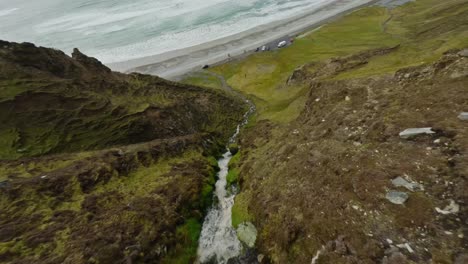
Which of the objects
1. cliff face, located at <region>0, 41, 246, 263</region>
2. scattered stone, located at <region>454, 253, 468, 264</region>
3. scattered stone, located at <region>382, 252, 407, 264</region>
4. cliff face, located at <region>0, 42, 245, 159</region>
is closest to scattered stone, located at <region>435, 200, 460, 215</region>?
scattered stone, located at <region>454, 253, 468, 264</region>

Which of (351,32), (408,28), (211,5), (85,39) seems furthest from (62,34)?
(408,28)

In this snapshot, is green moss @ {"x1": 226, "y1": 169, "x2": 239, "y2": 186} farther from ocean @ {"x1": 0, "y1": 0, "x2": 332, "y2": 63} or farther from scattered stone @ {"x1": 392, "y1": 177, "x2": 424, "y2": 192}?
ocean @ {"x1": 0, "y1": 0, "x2": 332, "y2": 63}

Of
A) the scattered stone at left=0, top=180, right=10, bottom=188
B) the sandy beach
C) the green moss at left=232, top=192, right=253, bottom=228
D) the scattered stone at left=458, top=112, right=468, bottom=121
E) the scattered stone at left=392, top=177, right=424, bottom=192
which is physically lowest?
the green moss at left=232, top=192, right=253, bottom=228

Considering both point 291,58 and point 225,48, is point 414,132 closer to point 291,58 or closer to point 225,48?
point 291,58

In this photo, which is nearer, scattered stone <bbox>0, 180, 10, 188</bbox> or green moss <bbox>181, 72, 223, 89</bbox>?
scattered stone <bbox>0, 180, 10, 188</bbox>

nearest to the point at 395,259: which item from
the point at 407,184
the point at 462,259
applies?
the point at 462,259

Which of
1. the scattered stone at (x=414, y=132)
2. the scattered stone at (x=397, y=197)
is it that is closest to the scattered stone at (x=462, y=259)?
the scattered stone at (x=397, y=197)

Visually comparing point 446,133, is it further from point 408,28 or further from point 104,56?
point 104,56
